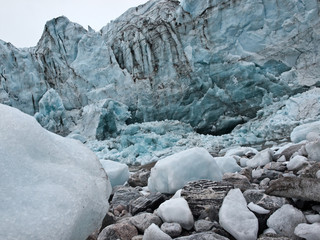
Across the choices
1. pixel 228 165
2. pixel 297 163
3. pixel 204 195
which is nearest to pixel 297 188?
pixel 204 195

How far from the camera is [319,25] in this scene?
39.8 ft

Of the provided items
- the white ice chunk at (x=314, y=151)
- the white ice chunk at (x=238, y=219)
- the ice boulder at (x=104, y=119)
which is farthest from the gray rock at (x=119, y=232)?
the ice boulder at (x=104, y=119)

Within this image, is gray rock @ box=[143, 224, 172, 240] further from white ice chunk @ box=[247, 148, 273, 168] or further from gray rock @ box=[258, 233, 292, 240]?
white ice chunk @ box=[247, 148, 273, 168]

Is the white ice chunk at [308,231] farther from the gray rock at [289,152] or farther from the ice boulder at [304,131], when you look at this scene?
the ice boulder at [304,131]

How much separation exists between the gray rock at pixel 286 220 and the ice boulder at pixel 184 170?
0.87 metres

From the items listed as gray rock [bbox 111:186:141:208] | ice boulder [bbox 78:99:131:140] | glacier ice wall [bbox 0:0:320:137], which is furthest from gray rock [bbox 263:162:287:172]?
ice boulder [bbox 78:99:131:140]

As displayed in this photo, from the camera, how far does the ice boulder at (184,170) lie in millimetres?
2219

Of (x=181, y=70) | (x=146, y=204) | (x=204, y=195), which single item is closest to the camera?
(x=204, y=195)

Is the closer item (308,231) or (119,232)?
(308,231)

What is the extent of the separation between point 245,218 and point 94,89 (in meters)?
15.3

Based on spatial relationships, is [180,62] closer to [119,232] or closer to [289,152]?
[289,152]

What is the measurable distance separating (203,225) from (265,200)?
408 mm

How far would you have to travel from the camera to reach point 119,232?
5.10 ft

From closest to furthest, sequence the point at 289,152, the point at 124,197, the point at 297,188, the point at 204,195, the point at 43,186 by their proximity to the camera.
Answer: the point at 43,186, the point at 297,188, the point at 204,195, the point at 124,197, the point at 289,152
